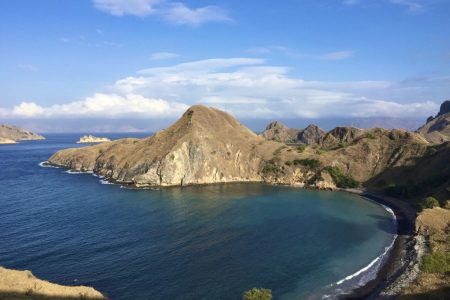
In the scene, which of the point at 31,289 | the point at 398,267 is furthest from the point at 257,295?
the point at 398,267

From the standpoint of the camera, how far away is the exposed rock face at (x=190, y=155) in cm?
14600

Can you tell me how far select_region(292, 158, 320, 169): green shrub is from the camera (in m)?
149

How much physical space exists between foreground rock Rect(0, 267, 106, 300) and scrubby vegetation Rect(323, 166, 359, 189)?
111 metres

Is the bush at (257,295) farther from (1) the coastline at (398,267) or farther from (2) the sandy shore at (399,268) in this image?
(2) the sandy shore at (399,268)

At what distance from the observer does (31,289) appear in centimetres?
4084

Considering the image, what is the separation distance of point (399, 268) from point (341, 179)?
78950mm

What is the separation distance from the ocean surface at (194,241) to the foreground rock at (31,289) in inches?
350

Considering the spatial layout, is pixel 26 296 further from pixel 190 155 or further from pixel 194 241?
pixel 190 155

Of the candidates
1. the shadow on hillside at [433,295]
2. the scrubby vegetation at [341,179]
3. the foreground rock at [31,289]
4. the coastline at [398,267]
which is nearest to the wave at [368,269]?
the coastline at [398,267]

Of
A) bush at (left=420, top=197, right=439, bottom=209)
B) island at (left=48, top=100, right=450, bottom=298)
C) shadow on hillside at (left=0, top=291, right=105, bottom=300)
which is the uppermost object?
island at (left=48, top=100, right=450, bottom=298)

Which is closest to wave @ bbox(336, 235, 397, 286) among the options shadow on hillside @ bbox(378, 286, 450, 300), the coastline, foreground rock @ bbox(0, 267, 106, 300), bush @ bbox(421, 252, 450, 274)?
the coastline

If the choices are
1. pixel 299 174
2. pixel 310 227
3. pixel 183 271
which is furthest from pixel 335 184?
pixel 183 271

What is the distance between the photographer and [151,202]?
365ft

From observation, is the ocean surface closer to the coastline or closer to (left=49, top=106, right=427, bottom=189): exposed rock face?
the coastline
